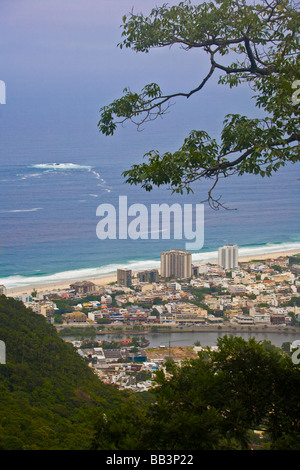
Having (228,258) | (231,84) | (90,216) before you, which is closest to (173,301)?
(228,258)

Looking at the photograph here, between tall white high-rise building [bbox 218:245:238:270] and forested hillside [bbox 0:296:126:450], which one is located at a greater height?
tall white high-rise building [bbox 218:245:238:270]

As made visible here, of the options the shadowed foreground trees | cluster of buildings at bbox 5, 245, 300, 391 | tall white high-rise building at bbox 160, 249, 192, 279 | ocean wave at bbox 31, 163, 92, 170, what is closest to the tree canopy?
the shadowed foreground trees

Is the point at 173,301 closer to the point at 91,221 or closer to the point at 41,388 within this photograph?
the point at 41,388

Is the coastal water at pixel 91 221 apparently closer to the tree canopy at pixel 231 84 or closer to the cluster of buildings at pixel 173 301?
the cluster of buildings at pixel 173 301

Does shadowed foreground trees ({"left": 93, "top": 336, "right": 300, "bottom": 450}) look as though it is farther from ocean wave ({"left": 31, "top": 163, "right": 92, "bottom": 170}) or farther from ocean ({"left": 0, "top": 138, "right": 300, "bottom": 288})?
ocean wave ({"left": 31, "top": 163, "right": 92, "bottom": 170})

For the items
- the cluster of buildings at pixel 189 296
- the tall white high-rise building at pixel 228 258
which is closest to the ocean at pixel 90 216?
the tall white high-rise building at pixel 228 258
